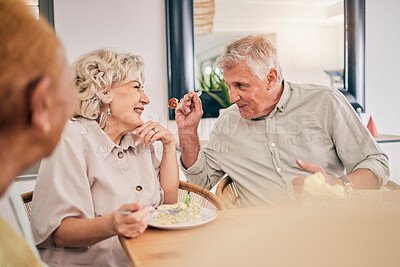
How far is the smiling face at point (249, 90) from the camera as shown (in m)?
1.67

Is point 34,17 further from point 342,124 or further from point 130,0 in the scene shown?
point 130,0

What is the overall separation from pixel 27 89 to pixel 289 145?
A: 1418 millimetres

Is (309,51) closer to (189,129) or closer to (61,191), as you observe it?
(189,129)

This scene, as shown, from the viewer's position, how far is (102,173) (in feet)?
3.98

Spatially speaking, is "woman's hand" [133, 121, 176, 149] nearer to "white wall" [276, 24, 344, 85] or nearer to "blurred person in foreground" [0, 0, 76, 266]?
"blurred person in foreground" [0, 0, 76, 266]

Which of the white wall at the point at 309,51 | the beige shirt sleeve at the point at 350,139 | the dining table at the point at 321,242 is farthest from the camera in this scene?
Result: the white wall at the point at 309,51

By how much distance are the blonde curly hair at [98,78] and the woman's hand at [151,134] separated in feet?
0.46

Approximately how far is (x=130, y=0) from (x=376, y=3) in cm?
189

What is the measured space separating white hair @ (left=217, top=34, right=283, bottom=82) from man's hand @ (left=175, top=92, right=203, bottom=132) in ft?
0.66

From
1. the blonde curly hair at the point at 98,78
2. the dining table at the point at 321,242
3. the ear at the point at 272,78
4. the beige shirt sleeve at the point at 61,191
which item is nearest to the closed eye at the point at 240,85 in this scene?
the ear at the point at 272,78

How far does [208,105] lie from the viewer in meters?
2.54

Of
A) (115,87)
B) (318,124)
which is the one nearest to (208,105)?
(318,124)

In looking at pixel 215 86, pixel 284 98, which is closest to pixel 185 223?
pixel 284 98

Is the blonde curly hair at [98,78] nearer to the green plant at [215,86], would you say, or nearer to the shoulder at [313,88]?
the shoulder at [313,88]
